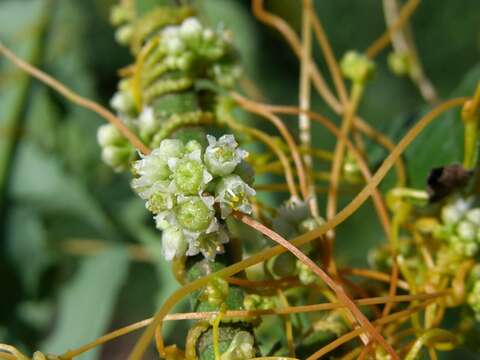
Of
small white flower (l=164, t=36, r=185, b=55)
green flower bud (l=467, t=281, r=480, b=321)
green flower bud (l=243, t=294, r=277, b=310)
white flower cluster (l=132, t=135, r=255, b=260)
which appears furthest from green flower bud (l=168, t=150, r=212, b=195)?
green flower bud (l=467, t=281, r=480, b=321)

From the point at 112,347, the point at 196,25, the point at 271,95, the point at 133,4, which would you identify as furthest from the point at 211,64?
the point at 112,347

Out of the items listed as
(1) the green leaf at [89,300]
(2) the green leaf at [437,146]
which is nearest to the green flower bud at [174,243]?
(2) the green leaf at [437,146]

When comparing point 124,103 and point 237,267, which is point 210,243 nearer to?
point 237,267

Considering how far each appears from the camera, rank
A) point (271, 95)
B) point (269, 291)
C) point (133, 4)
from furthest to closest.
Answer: point (271, 95) → point (133, 4) → point (269, 291)

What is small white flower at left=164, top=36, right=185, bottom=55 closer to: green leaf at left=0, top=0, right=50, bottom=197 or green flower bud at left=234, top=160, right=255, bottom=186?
green flower bud at left=234, top=160, right=255, bottom=186

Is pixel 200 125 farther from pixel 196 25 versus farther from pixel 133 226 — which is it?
pixel 133 226

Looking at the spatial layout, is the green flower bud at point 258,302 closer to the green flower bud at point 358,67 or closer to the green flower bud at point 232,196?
the green flower bud at point 232,196
